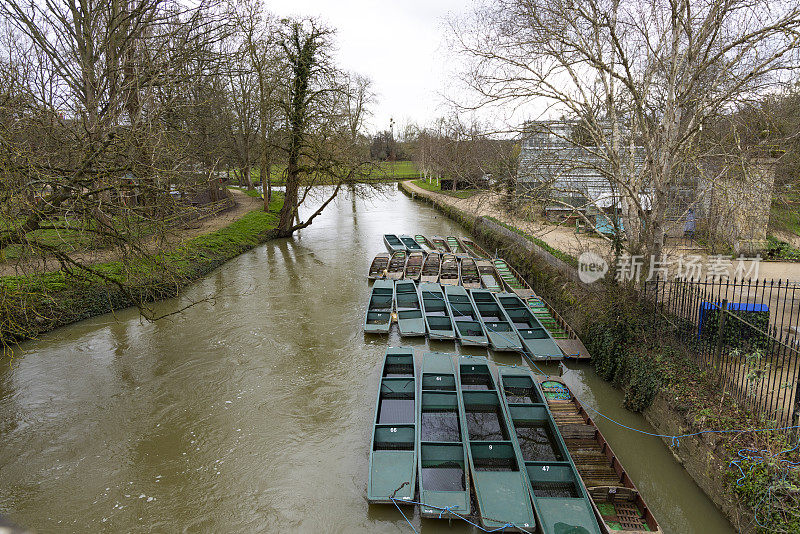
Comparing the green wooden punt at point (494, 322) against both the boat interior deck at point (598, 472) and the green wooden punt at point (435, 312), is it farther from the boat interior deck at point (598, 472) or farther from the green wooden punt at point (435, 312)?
the boat interior deck at point (598, 472)

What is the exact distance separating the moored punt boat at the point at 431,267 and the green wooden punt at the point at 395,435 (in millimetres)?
5452

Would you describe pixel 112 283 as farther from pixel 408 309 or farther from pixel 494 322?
pixel 494 322

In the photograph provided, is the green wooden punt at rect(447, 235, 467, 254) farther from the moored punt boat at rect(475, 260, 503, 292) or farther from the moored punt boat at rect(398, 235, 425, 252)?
the moored punt boat at rect(475, 260, 503, 292)

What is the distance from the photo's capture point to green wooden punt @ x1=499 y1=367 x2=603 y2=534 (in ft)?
18.0

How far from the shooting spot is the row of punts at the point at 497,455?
5.66 m

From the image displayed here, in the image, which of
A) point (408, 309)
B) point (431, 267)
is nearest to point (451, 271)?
point (431, 267)

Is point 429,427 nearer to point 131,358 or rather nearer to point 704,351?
point 704,351

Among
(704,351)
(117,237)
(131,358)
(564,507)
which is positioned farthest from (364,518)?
A: (131,358)

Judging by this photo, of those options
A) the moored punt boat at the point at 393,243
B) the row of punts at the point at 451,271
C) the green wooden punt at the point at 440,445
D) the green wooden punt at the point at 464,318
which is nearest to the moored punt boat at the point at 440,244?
the row of punts at the point at 451,271

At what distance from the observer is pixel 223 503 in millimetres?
6359

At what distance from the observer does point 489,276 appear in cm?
1488

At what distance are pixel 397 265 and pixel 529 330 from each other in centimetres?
682

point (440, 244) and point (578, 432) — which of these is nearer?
point (578, 432)

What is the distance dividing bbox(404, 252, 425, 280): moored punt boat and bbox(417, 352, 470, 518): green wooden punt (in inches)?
235
